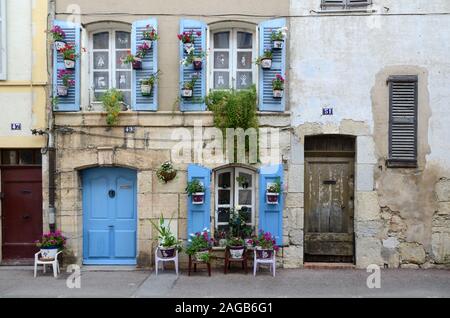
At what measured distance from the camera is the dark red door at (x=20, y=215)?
→ 8773 millimetres

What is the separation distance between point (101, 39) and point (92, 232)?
3847 mm

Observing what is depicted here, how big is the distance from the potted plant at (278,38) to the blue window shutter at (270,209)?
2293 millimetres

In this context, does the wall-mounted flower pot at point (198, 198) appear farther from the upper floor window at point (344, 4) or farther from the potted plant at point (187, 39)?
the upper floor window at point (344, 4)

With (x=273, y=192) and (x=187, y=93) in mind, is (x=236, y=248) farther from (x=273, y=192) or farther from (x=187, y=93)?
(x=187, y=93)

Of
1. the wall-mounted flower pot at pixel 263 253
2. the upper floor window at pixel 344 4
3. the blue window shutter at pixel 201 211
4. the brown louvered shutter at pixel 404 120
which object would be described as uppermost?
the upper floor window at pixel 344 4

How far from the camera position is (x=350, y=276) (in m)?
7.95

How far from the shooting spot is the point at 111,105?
328 inches

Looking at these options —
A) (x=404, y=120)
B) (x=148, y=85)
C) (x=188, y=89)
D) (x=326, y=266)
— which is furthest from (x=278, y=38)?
(x=326, y=266)

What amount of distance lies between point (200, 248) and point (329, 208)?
8.89 feet

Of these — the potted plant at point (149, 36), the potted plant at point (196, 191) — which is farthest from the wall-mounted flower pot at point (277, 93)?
the potted plant at point (149, 36)

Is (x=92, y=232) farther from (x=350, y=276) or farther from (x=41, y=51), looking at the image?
(x=350, y=276)

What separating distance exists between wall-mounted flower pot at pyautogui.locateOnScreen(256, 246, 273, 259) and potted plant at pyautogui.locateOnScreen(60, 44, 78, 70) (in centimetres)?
491

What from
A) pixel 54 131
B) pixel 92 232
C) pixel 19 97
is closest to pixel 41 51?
pixel 19 97

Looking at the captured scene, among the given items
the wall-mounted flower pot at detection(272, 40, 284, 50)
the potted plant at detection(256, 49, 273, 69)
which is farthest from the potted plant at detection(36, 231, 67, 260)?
the wall-mounted flower pot at detection(272, 40, 284, 50)
